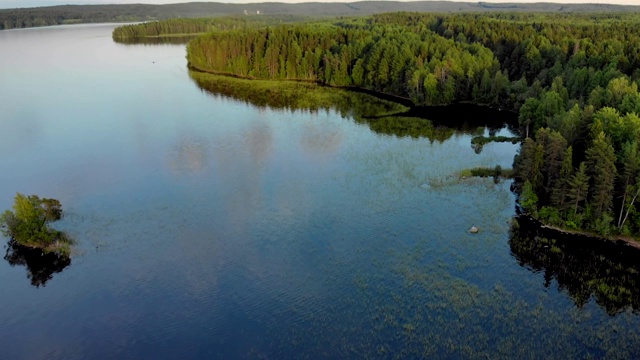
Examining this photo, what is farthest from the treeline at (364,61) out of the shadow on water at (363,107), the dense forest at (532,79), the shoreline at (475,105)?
the shadow on water at (363,107)

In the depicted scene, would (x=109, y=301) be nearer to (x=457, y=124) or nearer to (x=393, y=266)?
(x=393, y=266)

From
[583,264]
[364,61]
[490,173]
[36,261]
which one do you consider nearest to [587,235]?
[583,264]

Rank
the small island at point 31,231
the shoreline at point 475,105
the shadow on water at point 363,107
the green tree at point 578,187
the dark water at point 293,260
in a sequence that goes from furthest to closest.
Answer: the shadow on water at point 363,107, the green tree at point 578,187, the shoreline at point 475,105, the small island at point 31,231, the dark water at point 293,260

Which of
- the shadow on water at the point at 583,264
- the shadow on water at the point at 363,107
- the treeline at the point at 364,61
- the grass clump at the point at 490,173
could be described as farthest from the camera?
the treeline at the point at 364,61

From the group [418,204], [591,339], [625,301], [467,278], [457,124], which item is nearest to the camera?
[591,339]

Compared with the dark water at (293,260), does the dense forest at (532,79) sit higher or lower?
higher

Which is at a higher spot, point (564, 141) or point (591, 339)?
point (564, 141)

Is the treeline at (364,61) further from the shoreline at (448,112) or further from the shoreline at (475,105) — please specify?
the shoreline at (448,112)

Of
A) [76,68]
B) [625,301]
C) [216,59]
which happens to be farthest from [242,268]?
[76,68]
